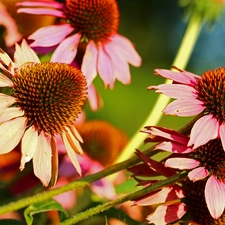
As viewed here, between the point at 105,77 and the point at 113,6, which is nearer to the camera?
the point at 105,77

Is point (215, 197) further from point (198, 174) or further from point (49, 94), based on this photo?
point (49, 94)

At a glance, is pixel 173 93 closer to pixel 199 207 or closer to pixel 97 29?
pixel 199 207

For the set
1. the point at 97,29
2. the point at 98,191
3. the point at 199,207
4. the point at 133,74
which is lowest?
the point at 133,74

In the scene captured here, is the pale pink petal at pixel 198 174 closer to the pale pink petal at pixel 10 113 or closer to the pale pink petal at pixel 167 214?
the pale pink petal at pixel 167 214

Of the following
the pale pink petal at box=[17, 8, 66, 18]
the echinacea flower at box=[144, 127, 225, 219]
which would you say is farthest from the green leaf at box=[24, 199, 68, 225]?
the pale pink petal at box=[17, 8, 66, 18]

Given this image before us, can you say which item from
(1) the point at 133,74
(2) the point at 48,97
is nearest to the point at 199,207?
(2) the point at 48,97

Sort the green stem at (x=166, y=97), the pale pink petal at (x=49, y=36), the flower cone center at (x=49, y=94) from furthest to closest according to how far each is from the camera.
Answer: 1. the green stem at (x=166, y=97)
2. the pale pink petal at (x=49, y=36)
3. the flower cone center at (x=49, y=94)

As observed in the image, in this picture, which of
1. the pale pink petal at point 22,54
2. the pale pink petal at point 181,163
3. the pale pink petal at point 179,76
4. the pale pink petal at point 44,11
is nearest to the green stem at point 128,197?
the pale pink petal at point 181,163

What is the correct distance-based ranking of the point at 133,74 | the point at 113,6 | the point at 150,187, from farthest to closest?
the point at 133,74, the point at 113,6, the point at 150,187
